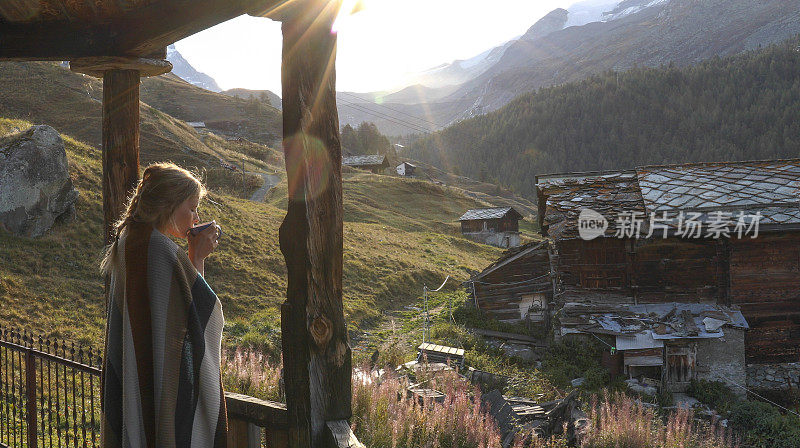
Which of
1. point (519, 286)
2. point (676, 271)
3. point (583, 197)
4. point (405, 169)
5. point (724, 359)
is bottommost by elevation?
point (724, 359)

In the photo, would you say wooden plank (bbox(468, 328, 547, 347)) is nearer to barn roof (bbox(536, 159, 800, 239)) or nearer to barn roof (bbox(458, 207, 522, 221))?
barn roof (bbox(536, 159, 800, 239))

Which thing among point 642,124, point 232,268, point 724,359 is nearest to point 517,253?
point 724,359

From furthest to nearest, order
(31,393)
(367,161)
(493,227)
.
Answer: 1. (367,161)
2. (493,227)
3. (31,393)

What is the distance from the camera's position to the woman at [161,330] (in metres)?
2.21

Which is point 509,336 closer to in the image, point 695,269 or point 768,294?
point 695,269

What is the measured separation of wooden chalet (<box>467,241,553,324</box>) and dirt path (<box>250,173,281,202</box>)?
950 inches

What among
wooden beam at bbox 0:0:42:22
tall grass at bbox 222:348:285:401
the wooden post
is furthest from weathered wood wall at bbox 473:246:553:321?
wooden beam at bbox 0:0:42:22

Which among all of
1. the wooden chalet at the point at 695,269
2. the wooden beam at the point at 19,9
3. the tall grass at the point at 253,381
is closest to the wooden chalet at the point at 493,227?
the wooden chalet at the point at 695,269

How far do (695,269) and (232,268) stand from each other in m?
13.6

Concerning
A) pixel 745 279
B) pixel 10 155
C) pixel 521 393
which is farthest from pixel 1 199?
pixel 745 279

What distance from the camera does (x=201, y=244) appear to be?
Answer: 8.16 ft

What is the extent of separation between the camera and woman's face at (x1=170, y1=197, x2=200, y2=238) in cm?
232

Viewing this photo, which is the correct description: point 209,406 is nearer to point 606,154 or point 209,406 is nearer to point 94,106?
point 94,106

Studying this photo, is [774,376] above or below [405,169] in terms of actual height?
below
